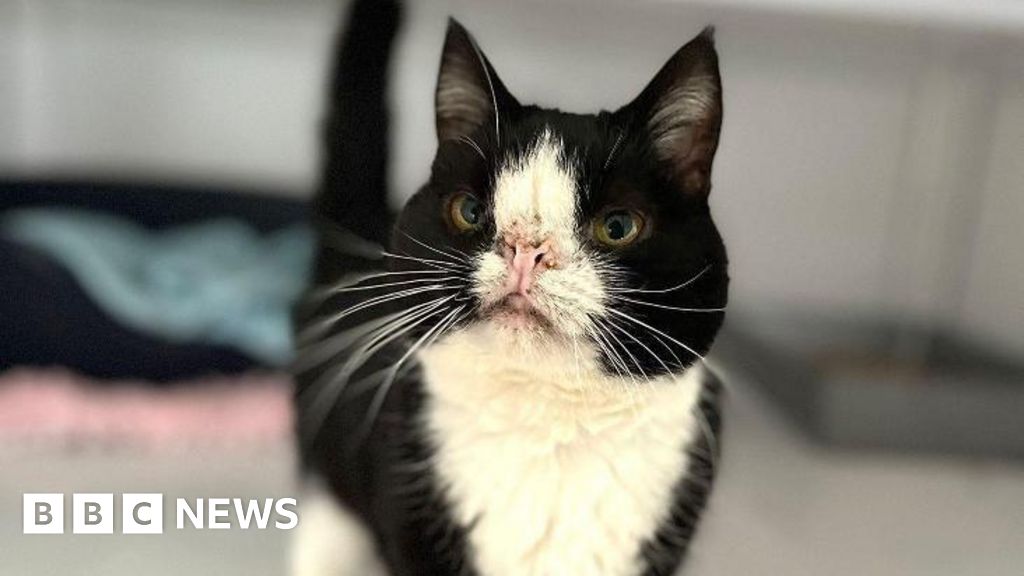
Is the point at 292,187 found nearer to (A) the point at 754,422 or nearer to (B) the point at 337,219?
(B) the point at 337,219

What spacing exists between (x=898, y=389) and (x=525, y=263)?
2.48 ft

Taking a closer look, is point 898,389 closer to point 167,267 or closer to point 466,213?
point 466,213

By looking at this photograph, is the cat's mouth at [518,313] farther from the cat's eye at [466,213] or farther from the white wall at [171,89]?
the white wall at [171,89]

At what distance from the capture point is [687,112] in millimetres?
404

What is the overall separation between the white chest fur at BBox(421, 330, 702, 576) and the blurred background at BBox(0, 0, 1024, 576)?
5 centimetres

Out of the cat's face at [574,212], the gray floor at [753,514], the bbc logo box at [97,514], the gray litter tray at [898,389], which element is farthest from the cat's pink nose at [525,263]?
the gray litter tray at [898,389]

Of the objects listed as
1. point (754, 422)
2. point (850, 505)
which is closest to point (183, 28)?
point (754, 422)

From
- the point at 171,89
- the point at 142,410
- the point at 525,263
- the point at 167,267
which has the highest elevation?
the point at 171,89

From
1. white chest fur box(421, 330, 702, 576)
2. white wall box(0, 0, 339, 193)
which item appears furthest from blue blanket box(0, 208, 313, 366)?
white chest fur box(421, 330, 702, 576)

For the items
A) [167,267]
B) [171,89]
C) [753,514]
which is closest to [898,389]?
[753,514]

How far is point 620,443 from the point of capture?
0.51 metres

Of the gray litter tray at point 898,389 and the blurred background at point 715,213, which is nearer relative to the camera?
the blurred background at point 715,213

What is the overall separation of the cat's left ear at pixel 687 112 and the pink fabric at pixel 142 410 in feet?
1.04

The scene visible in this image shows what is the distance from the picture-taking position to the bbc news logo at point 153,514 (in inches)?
21.6
